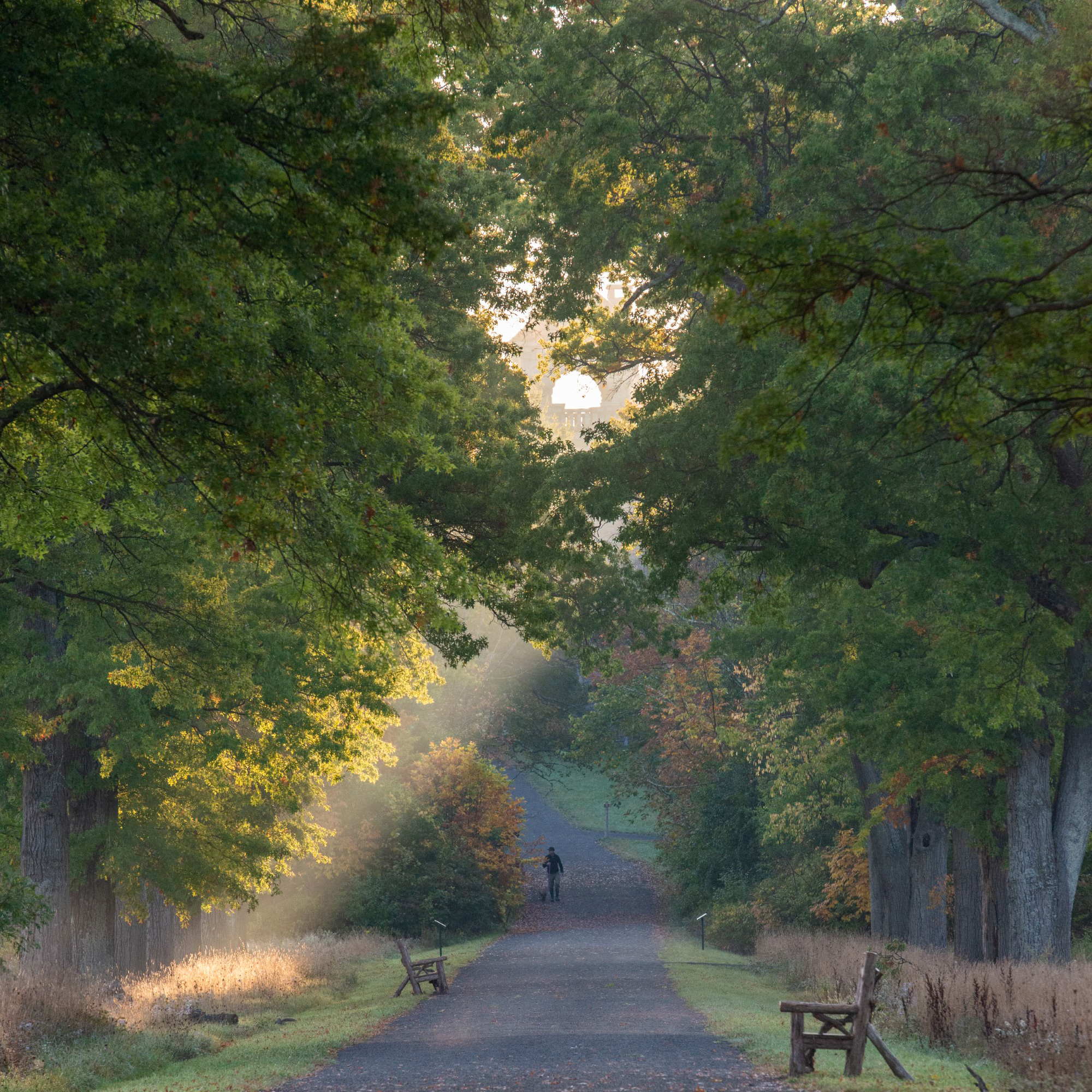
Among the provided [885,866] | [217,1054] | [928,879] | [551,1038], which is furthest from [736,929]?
[217,1054]

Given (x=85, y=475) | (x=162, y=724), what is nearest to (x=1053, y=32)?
(x=85, y=475)

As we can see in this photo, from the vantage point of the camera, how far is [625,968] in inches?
997

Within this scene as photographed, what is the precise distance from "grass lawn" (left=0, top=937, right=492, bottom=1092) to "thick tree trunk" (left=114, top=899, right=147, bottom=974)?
296 cm

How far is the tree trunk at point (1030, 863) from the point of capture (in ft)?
59.9

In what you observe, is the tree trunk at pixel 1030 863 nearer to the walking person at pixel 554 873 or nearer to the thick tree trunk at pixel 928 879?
the thick tree trunk at pixel 928 879

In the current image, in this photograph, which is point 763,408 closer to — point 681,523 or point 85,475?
point 85,475

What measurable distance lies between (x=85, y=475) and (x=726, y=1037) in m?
10.6

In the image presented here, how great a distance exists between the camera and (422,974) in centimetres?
2109

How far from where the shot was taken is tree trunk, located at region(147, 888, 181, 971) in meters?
21.7

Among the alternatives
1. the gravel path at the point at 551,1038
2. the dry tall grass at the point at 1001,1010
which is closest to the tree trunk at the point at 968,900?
the dry tall grass at the point at 1001,1010

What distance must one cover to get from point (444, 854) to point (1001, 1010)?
25.5 m

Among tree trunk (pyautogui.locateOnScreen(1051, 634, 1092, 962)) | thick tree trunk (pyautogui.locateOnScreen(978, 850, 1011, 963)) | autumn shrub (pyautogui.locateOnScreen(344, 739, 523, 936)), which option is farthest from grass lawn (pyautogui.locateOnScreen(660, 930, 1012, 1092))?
autumn shrub (pyautogui.locateOnScreen(344, 739, 523, 936))

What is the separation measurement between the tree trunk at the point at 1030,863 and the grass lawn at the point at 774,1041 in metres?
4.19

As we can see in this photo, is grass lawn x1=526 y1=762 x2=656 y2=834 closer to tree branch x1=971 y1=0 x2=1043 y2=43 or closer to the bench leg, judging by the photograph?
the bench leg
